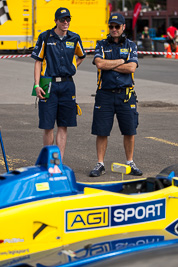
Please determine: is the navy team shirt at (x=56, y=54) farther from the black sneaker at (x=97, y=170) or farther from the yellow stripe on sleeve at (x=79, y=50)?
the black sneaker at (x=97, y=170)

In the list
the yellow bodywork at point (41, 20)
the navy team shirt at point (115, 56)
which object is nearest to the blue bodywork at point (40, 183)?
the navy team shirt at point (115, 56)

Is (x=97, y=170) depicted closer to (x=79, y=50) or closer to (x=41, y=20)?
(x=79, y=50)

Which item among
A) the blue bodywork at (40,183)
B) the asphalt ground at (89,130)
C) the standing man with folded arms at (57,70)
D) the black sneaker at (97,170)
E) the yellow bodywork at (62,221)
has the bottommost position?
the asphalt ground at (89,130)

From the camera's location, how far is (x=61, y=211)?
12.7 ft

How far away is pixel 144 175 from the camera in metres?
7.38

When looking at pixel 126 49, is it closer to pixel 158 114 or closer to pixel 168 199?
pixel 168 199

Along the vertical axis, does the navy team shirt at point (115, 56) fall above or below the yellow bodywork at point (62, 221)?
above

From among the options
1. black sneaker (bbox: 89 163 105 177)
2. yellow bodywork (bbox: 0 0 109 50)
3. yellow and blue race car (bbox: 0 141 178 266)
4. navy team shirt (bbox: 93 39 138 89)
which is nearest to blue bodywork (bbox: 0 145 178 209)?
yellow and blue race car (bbox: 0 141 178 266)

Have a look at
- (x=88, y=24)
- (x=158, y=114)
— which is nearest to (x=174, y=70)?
(x=88, y=24)

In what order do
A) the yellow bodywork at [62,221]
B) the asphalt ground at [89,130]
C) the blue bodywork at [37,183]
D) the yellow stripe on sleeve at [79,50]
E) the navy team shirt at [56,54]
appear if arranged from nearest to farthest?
1. the yellow bodywork at [62,221]
2. the blue bodywork at [37,183]
3. the navy team shirt at [56,54]
4. the yellow stripe on sleeve at [79,50]
5. the asphalt ground at [89,130]

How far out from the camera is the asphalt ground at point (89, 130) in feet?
26.7

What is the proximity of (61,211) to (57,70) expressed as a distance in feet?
11.0

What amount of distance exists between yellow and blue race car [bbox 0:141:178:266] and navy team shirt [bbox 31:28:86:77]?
2.83 m

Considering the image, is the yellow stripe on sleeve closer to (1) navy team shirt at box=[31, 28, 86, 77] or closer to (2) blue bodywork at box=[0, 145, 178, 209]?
(1) navy team shirt at box=[31, 28, 86, 77]
